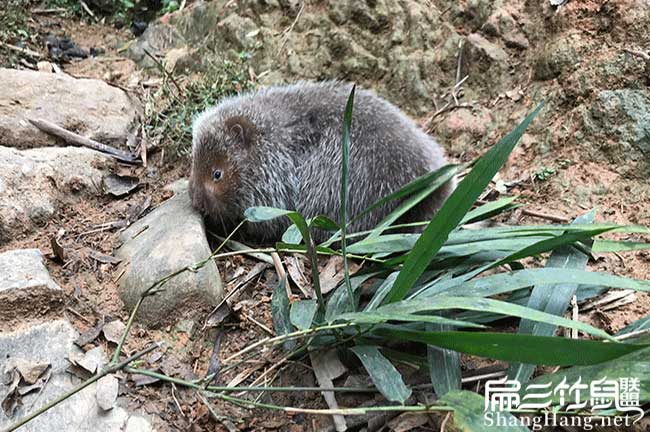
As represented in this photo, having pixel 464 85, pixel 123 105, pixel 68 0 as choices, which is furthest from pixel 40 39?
pixel 464 85

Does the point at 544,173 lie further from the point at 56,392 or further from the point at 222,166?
the point at 56,392

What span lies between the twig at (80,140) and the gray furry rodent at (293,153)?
686mm

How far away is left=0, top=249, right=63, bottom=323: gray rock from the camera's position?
10.1 feet

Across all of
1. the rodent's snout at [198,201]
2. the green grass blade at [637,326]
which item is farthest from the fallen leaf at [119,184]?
the green grass blade at [637,326]

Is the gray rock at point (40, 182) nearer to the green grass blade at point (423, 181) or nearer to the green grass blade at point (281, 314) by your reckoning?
the green grass blade at point (281, 314)

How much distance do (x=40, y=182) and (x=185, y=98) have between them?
5.64 feet

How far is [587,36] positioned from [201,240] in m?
3.37

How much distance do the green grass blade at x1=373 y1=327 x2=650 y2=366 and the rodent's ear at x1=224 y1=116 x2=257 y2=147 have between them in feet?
7.86

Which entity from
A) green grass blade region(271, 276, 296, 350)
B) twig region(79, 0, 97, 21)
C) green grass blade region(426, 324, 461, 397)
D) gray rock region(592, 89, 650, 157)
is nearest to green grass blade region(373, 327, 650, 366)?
green grass blade region(426, 324, 461, 397)

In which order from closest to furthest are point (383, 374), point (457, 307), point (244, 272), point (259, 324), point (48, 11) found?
point (457, 307) < point (383, 374) < point (259, 324) < point (244, 272) < point (48, 11)

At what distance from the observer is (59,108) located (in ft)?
15.6

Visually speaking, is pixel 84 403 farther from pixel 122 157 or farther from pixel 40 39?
pixel 40 39

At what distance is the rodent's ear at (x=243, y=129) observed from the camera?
4.34 meters

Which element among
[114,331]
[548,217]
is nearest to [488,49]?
[548,217]
